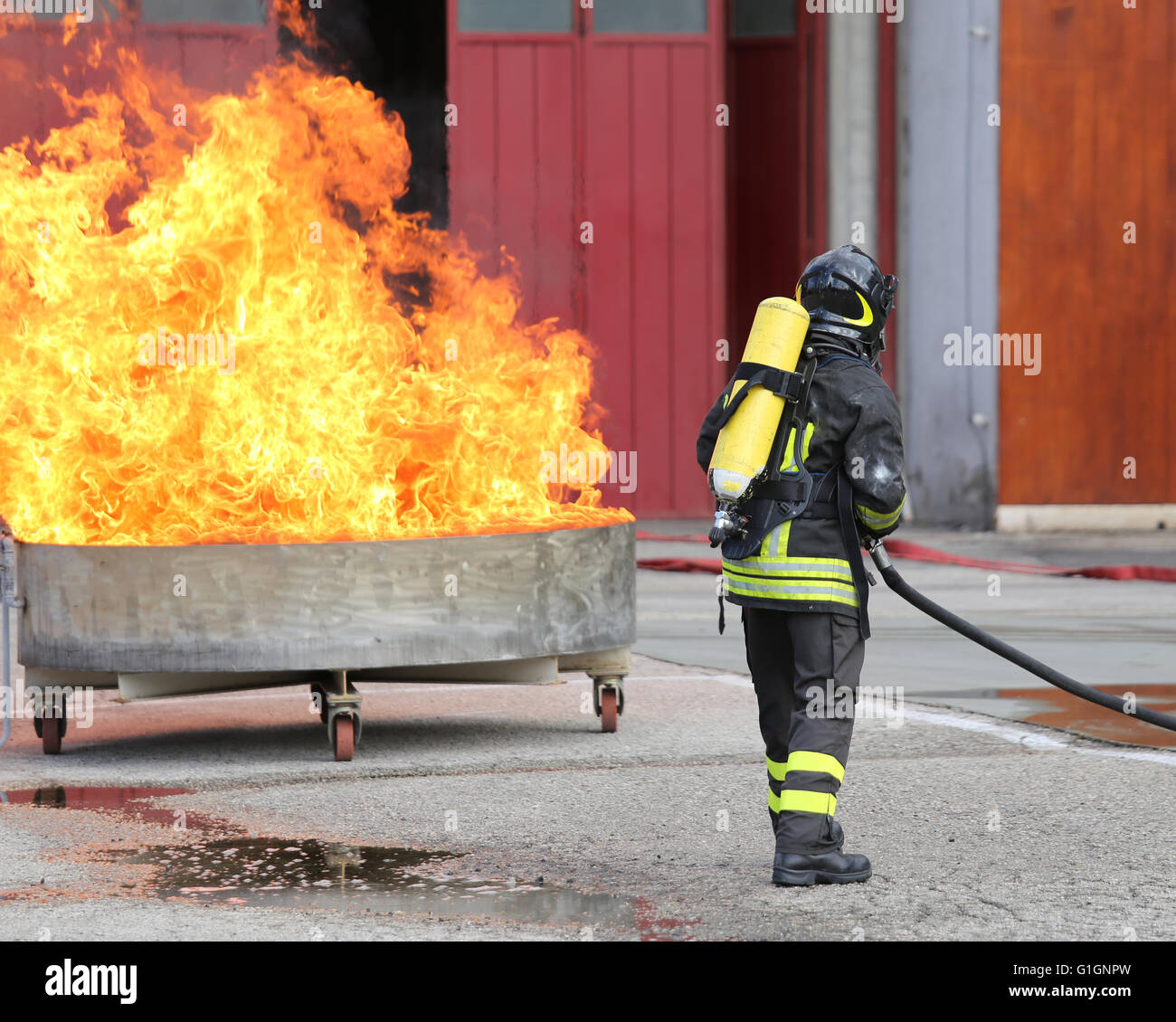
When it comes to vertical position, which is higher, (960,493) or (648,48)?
(648,48)

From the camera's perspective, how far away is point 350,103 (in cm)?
920

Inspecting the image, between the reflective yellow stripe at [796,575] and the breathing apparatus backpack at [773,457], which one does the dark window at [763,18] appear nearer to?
the breathing apparatus backpack at [773,457]

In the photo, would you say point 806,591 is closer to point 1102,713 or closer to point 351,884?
point 351,884

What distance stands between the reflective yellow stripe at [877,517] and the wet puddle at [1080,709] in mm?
2651

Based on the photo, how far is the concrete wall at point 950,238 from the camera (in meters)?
19.8

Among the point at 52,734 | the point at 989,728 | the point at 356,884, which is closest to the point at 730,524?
the point at 356,884

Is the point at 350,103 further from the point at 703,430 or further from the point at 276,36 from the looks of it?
the point at 276,36

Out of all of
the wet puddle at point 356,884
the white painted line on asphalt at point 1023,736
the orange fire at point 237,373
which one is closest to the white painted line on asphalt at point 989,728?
the white painted line on asphalt at point 1023,736

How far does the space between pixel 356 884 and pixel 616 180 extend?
1603cm

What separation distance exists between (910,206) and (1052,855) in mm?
15622

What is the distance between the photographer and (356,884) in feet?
17.8
